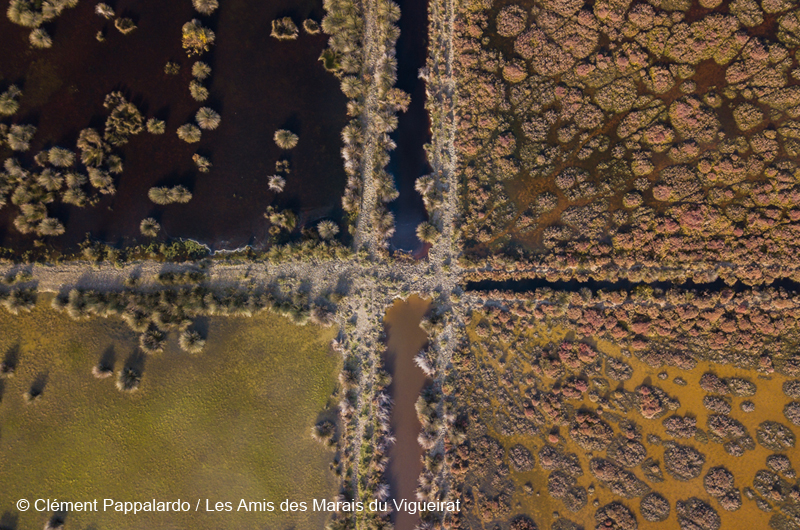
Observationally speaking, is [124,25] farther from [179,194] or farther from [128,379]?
[128,379]

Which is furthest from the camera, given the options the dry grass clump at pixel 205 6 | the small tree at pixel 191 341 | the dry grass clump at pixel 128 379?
the dry grass clump at pixel 205 6

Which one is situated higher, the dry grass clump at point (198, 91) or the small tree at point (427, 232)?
the dry grass clump at point (198, 91)

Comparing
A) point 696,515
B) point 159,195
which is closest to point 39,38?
point 159,195

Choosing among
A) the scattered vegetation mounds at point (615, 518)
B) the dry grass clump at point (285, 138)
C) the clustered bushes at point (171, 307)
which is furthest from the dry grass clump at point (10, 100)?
the scattered vegetation mounds at point (615, 518)

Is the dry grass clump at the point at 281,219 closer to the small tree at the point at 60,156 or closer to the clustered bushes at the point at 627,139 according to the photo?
the clustered bushes at the point at 627,139

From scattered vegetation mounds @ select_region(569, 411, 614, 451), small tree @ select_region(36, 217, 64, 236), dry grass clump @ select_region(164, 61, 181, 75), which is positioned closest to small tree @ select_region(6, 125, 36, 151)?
small tree @ select_region(36, 217, 64, 236)

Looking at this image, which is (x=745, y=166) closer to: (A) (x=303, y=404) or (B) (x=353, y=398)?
(B) (x=353, y=398)

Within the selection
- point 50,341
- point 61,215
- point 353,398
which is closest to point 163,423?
point 50,341
